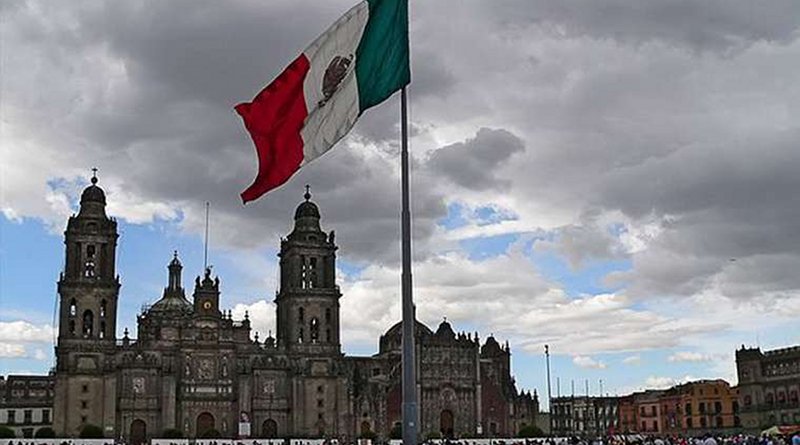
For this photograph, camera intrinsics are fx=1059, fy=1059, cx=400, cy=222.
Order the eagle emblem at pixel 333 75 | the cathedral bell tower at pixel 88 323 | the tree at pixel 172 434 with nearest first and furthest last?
the eagle emblem at pixel 333 75, the tree at pixel 172 434, the cathedral bell tower at pixel 88 323

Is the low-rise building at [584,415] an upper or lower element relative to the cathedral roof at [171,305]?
lower

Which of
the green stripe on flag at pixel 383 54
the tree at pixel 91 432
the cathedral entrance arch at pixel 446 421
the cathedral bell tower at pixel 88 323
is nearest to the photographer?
the green stripe on flag at pixel 383 54

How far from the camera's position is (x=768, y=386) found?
362ft

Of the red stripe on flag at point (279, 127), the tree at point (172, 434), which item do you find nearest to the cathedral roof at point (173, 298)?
the tree at point (172, 434)

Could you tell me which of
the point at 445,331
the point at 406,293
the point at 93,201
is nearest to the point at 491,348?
the point at 445,331

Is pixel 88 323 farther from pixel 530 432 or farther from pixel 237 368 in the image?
pixel 530 432

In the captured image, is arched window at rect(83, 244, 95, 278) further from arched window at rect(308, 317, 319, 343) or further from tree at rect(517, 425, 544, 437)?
tree at rect(517, 425, 544, 437)

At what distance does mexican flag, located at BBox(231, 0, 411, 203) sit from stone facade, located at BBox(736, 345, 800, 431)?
97196mm

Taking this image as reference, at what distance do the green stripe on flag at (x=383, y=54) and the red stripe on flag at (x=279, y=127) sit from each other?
3.70 ft

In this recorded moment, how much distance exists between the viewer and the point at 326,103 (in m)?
17.4

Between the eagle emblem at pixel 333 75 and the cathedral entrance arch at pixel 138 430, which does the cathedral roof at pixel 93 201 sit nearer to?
the cathedral entrance arch at pixel 138 430

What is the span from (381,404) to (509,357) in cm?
2287

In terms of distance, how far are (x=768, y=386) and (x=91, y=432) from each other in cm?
6782

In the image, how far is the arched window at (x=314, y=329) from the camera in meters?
103
